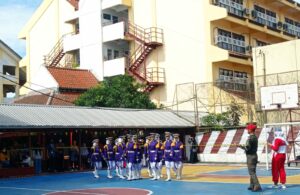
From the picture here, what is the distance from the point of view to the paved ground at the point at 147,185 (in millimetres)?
17875

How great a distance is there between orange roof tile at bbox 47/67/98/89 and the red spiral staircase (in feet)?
12.5

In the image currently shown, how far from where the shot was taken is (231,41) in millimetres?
42062

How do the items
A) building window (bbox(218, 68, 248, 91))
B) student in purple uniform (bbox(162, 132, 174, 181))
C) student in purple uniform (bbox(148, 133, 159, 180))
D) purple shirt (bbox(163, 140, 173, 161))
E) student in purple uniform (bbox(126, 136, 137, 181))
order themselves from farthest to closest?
building window (bbox(218, 68, 248, 91)) < student in purple uniform (bbox(126, 136, 137, 181)) < student in purple uniform (bbox(148, 133, 159, 180)) < purple shirt (bbox(163, 140, 173, 161)) < student in purple uniform (bbox(162, 132, 174, 181))

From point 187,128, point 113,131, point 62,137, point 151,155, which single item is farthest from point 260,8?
point 151,155

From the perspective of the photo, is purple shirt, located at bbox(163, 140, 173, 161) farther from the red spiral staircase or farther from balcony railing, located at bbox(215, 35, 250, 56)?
the red spiral staircase

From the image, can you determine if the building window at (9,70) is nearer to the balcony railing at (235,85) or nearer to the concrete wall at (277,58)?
the balcony railing at (235,85)

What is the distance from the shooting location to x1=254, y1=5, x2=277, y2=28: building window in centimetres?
4597

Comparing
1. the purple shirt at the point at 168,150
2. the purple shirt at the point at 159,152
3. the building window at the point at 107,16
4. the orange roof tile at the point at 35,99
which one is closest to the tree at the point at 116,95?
the orange roof tile at the point at 35,99

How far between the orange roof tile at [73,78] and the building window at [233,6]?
13.1m

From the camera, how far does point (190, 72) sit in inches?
1619

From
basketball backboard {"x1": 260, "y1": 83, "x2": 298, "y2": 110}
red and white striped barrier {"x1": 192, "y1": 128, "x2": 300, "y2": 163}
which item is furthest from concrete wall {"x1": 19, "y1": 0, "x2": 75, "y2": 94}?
basketball backboard {"x1": 260, "y1": 83, "x2": 298, "y2": 110}

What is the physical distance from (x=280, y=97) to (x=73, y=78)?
20.9m

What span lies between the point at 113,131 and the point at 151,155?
11555 millimetres

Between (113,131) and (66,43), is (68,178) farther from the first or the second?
(66,43)
